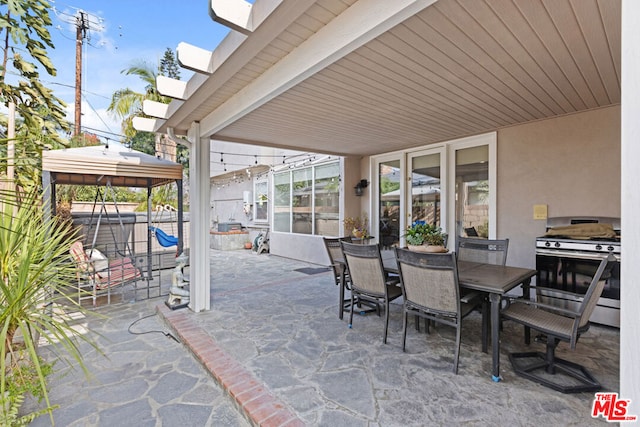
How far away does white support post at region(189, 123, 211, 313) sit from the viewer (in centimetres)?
383

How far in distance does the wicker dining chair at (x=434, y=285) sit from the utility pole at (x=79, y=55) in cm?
1320

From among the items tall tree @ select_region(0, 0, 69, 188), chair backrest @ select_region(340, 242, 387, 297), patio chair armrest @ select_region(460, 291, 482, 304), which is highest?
tall tree @ select_region(0, 0, 69, 188)

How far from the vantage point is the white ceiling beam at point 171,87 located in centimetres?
299

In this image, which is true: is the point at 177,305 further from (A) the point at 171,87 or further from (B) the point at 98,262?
(A) the point at 171,87

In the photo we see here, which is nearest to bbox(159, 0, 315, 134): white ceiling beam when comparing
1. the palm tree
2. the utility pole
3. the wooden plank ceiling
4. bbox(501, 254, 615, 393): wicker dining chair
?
the wooden plank ceiling

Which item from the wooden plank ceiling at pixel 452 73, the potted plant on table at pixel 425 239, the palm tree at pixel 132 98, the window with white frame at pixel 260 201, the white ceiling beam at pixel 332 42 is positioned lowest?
the potted plant on table at pixel 425 239

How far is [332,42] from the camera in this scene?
1992 mm

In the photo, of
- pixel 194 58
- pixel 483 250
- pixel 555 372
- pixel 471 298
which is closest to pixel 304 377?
pixel 471 298

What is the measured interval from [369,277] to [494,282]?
1129 mm

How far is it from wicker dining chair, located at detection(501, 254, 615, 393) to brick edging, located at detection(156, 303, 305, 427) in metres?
1.84

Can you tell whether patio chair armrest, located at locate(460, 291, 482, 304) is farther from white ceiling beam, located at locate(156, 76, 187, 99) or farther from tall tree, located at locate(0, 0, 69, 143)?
tall tree, located at locate(0, 0, 69, 143)

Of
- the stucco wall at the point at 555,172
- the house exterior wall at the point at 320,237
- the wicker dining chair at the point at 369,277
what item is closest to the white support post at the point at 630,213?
the wicker dining chair at the point at 369,277

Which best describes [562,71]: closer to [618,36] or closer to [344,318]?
[618,36]

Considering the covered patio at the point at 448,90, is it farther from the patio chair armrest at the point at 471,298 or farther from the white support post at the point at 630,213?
the patio chair armrest at the point at 471,298
